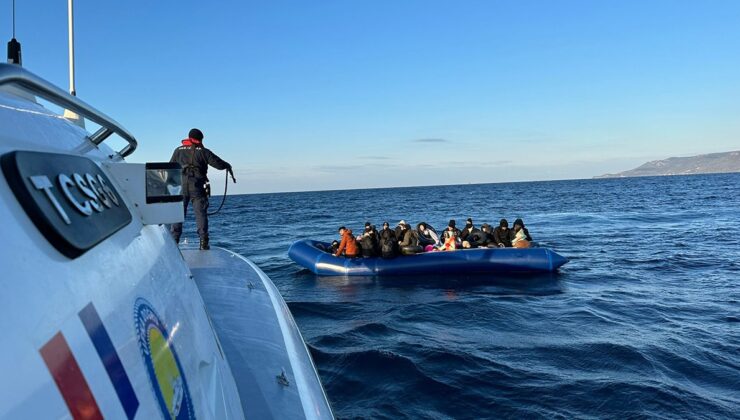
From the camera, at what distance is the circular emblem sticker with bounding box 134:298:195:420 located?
4.49 feet

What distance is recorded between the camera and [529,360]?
7.52 metres

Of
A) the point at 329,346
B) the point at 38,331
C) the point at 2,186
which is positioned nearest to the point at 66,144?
the point at 2,186

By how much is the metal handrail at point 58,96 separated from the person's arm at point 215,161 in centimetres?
419

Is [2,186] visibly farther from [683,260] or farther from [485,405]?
[683,260]

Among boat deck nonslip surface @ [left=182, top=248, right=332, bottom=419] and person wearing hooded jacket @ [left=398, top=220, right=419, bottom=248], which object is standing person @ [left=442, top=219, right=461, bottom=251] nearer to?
person wearing hooded jacket @ [left=398, top=220, right=419, bottom=248]

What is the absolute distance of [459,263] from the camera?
14609 mm

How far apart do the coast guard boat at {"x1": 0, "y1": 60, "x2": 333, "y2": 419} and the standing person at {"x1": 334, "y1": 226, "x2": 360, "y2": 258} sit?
12699mm

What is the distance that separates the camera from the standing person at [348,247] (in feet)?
50.4

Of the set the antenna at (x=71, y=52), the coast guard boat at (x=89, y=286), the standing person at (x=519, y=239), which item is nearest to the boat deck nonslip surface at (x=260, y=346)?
the coast guard boat at (x=89, y=286)

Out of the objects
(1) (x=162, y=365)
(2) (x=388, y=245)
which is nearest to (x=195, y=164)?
(1) (x=162, y=365)

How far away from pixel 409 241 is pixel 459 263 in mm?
1847

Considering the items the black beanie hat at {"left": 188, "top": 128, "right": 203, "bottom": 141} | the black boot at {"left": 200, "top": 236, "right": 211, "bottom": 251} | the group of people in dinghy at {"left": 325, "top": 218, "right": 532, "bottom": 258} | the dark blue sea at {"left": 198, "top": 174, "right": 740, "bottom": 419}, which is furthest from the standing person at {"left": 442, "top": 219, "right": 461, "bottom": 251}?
the black beanie hat at {"left": 188, "top": 128, "right": 203, "bottom": 141}

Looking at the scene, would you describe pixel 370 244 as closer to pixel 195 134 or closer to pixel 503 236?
pixel 503 236

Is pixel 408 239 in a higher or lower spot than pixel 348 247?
higher
